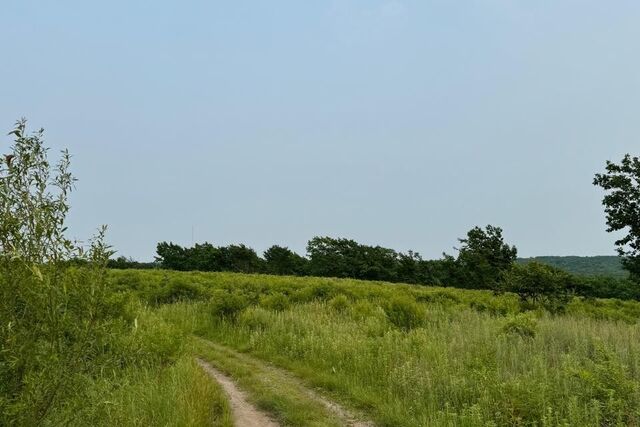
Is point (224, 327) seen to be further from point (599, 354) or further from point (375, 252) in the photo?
point (375, 252)

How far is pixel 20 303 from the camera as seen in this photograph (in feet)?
10.7

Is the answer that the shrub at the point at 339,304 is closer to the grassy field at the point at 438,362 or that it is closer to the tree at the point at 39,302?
the grassy field at the point at 438,362

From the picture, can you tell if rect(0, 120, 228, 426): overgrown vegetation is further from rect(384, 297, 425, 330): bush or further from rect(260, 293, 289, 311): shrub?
rect(260, 293, 289, 311): shrub

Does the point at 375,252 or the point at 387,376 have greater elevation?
the point at 375,252

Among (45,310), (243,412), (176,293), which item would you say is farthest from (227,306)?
(45,310)

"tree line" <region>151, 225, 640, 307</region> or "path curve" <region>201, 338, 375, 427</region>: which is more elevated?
"tree line" <region>151, 225, 640, 307</region>

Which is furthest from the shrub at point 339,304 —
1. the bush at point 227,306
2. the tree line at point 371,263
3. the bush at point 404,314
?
the tree line at point 371,263

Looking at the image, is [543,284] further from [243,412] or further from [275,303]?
[243,412]

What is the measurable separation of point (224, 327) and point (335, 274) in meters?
60.1

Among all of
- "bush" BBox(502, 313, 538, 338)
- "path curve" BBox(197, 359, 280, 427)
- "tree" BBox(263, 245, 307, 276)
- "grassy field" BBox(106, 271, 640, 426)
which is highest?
"tree" BBox(263, 245, 307, 276)

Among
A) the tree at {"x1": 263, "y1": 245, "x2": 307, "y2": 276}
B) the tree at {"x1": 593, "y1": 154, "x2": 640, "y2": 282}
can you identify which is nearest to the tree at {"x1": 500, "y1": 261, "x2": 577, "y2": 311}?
the tree at {"x1": 593, "y1": 154, "x2": 640, "y2": 282}

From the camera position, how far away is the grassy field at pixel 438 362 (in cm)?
668

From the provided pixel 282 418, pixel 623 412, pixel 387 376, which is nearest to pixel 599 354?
pixel 623 412

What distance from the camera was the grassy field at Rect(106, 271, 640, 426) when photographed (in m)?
6.68
